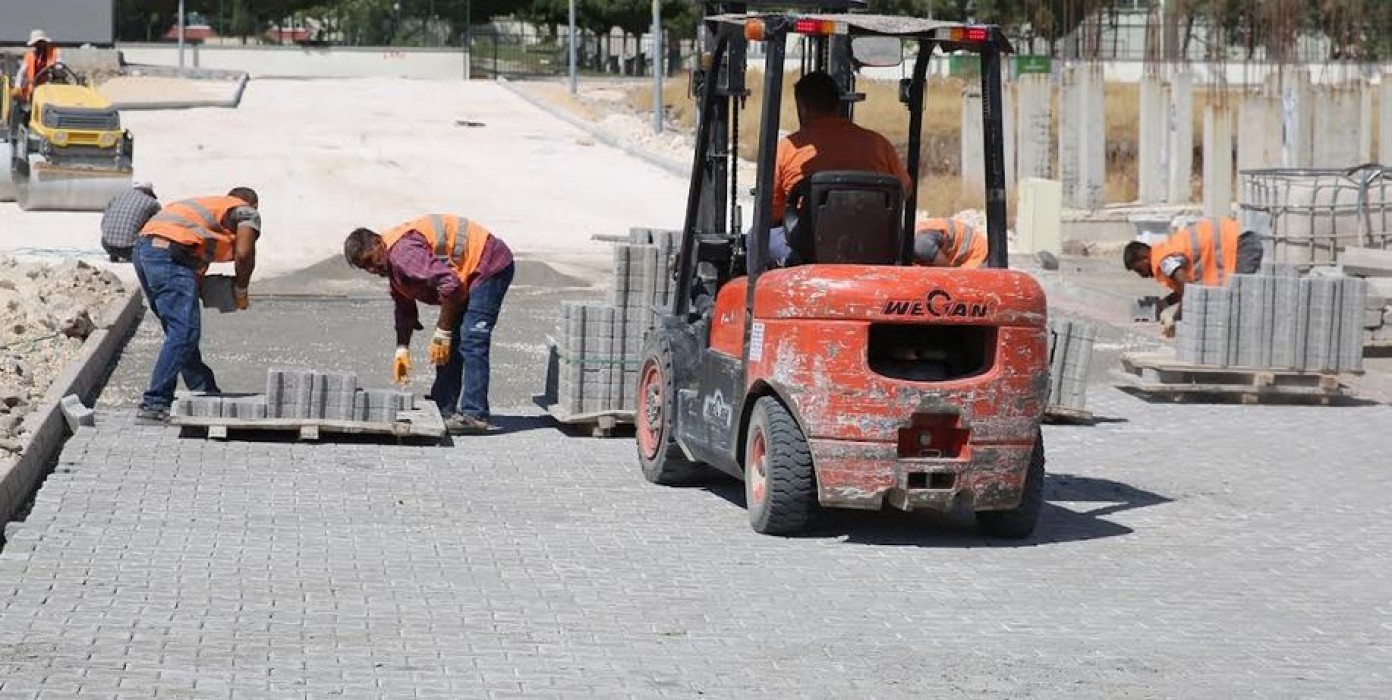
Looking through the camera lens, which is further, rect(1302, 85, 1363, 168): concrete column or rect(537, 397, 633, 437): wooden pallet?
rect(1302, 85, 1363, 168): concrete column

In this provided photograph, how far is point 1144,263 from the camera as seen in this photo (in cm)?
1566

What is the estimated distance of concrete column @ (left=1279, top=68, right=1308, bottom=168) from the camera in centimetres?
2852

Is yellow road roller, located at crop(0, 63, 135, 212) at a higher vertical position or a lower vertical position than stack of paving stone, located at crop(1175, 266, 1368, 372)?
higher

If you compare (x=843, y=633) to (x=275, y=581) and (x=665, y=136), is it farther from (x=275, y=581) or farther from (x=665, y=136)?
(x=665, y=136)

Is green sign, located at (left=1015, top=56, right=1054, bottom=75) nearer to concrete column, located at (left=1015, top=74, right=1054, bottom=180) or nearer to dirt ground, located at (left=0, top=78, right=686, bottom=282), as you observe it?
concrete column, located at (left=1015, top=74, right=1054, bottom=180)

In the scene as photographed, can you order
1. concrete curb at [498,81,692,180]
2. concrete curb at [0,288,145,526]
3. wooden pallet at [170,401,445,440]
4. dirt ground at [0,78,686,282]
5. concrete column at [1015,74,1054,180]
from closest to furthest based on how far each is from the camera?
concrete curb at [0,288,145,526]
wooden pallet at [170,401,445,440]
dirt ground at [0,78,686,282]
concrete column at [1015,74,1054,180]
concrete curb at [498,81,692,180]

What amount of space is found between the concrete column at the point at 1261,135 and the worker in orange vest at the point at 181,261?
1828 centimetres

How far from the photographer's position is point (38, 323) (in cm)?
1661

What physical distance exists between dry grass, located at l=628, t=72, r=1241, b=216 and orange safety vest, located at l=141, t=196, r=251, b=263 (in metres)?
17.5

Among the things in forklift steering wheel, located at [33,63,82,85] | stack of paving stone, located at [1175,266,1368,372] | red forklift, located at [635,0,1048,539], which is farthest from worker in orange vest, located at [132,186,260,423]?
→ forklift steering wheel, located at [33,63,82,85]

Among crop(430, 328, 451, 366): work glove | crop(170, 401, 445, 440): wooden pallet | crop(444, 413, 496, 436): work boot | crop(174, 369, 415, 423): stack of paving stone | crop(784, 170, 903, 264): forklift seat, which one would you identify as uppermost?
crop(784, 170, 903, 264): forklift seat

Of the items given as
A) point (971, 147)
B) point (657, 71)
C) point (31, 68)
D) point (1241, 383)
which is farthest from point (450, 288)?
point (657, 71)

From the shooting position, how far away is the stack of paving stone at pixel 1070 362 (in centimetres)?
1398

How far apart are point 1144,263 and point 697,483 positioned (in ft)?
17.0
